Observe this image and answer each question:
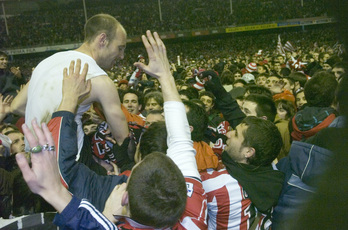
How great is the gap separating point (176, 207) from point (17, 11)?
34.5m

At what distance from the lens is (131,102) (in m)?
5.21

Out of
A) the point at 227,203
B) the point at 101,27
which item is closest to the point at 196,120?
the point at 227,203

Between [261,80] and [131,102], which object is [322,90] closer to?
[131,102]

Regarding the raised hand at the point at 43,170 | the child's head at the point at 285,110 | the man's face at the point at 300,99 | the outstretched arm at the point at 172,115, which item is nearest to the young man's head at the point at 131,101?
the child's head at the point at 285,110

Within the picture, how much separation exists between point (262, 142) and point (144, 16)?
108ft

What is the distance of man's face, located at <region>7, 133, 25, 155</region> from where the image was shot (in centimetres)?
383

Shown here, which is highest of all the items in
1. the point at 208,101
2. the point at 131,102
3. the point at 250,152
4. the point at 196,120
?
the point at 196,120

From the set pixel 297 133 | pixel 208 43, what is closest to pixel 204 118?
pixel 297 133

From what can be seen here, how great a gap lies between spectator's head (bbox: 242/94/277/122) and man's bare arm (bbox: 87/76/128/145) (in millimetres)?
1882

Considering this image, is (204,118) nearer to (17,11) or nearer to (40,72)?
(40,72)

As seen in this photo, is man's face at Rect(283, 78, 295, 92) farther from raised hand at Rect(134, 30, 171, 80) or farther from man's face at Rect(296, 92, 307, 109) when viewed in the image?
raised hand at Rect(134, 30, 171, 80)

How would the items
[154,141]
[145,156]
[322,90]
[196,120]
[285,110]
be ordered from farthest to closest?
1. [285,110]
2. [322,90]
3. [196,120]
4. [154,141]
5. [145,156]

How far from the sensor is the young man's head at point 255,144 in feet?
7.89

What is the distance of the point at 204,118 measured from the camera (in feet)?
9.25
